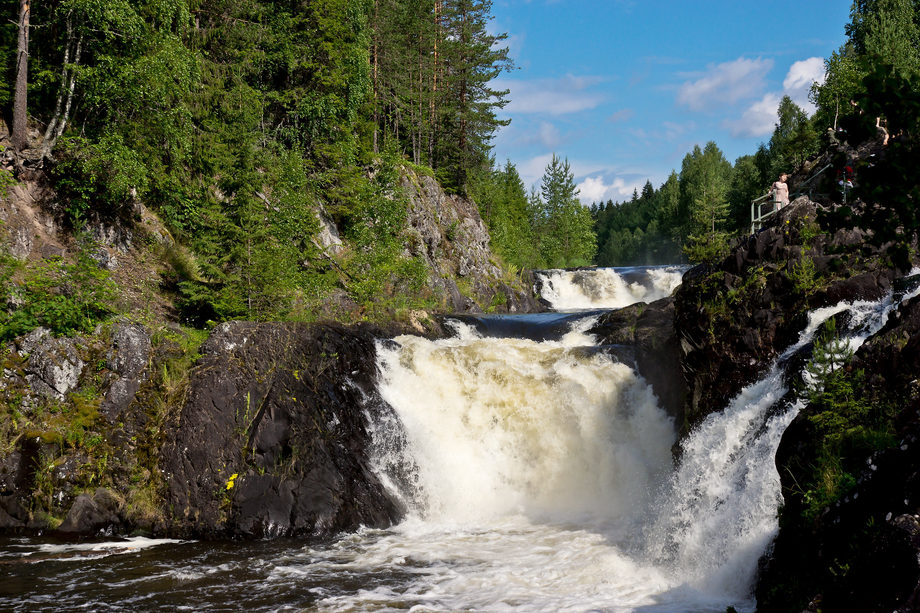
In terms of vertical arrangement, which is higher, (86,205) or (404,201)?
(404,201)

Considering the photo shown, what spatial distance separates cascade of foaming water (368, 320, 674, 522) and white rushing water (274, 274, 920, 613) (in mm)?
29

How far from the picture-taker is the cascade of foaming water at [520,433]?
1220 centimetres

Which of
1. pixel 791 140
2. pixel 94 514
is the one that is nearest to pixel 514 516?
pixel 94 514

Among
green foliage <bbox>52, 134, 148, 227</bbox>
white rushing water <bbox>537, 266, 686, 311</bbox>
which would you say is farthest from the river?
white rushing water <bbox>537, 266, 686, 311</bbox>

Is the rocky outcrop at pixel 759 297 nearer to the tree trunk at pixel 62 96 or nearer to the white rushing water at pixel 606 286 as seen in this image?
the tree trunk at pixel 62 96

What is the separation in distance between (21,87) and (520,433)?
1423 centimetres

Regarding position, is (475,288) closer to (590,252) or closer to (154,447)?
(154,447)

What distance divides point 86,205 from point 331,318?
21.1 ft

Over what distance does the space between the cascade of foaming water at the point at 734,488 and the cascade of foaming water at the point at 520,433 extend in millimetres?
2619

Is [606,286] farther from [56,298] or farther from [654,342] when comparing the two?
[56,298]

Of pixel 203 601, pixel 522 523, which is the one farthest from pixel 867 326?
pixel 203 601

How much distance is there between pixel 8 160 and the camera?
46.8 feet

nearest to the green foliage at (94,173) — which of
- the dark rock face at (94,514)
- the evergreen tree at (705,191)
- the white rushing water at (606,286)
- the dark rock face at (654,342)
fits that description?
the dark rock face at (94,514)

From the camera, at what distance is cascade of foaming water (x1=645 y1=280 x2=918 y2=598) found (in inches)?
295
